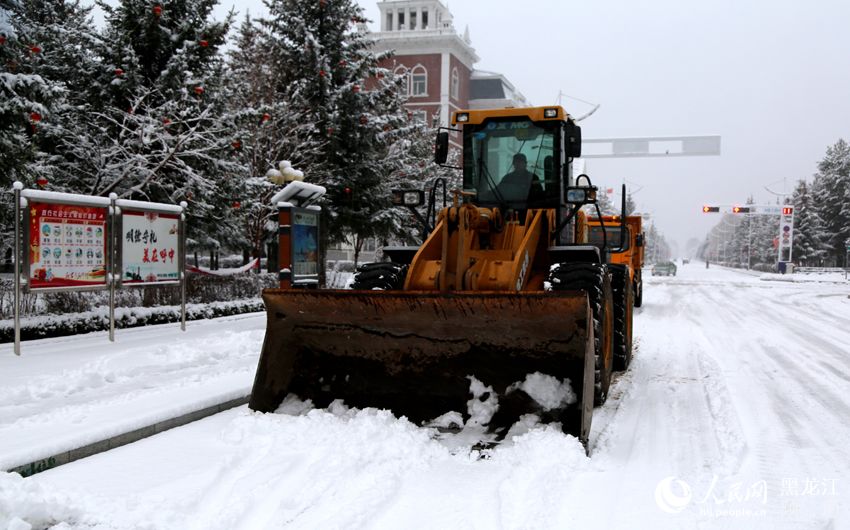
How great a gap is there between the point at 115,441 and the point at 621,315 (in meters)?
5.86

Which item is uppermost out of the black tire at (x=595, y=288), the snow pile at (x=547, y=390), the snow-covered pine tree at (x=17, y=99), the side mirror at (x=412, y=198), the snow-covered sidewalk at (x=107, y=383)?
the snow-covered pine tree at (x=17, y=99)

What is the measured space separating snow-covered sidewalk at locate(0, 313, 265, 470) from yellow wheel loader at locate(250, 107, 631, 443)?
1.05 m

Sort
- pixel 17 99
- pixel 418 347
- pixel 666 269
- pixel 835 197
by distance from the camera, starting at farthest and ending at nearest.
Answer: pixel 835 197 < pixel 666 269 < pixel 17 99 < pixel 418 347

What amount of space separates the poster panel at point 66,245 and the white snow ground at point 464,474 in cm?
171

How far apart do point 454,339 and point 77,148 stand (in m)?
10.2

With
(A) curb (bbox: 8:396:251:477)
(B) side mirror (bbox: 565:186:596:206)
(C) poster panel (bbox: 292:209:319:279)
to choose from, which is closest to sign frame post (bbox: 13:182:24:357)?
(A) curb (bbox: 8:396:251:477)

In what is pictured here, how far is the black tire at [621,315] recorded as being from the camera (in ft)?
27.6

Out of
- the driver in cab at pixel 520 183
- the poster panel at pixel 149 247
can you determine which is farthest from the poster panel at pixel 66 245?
the driver in cab at pixel 520 183

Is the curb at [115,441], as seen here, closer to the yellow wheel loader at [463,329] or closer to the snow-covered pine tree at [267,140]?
the yellow wheel loader at [463,329]

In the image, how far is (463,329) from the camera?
18.4 feet

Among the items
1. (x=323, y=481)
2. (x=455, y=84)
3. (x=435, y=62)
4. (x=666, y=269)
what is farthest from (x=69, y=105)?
(x=455, y=84)

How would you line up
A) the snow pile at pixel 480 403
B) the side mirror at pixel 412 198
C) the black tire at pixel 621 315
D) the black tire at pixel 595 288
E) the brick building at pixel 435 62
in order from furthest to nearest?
the brick building at pixel 435 62 < the black tire at pixel 621 315 < the side mirror at pixel 412 198 < the black tire at pixel 595 288 < the snow pile at pixel 480 403

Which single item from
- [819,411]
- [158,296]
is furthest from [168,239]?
[819,411]

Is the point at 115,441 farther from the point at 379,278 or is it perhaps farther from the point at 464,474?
the point at 379,278
